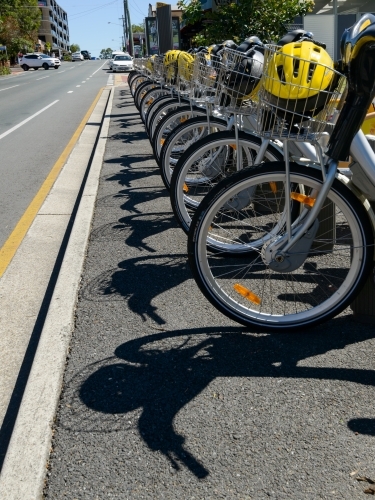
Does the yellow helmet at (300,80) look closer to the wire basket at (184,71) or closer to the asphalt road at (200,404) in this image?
the asphalt road at (200,404)

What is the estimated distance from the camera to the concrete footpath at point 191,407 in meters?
2.26

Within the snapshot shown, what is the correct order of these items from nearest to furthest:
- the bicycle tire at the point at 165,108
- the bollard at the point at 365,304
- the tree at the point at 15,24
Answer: the bollard at the point at 365,304 → the bicycle tire at the point at 165,108 → the tree at the point at 15,24

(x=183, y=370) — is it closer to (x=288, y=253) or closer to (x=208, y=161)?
(x=288, y=253)

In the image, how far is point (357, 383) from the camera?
9.34ft

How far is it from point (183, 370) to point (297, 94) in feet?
4.80

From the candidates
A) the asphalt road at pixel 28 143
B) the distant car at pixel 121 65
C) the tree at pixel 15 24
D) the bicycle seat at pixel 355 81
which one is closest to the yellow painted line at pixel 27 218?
the asphalt road at pixel 28 143

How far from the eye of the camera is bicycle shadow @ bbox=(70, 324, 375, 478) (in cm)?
261

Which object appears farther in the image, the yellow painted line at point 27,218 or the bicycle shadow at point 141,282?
the yellow painted line at point 27,218

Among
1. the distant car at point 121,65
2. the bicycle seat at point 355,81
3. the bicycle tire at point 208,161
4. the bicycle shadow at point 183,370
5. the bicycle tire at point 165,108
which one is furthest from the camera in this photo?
the distant car at point 121,65

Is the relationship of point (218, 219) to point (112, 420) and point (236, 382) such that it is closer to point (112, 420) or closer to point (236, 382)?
point (236, 382)

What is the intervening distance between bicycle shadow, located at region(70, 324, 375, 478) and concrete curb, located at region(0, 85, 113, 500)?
0.58 ft

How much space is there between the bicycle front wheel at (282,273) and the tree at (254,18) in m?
6.40

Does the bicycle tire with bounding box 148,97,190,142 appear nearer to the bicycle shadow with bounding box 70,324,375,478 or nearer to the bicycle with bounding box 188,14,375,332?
the bicycle with bounding box 188,14,375,332

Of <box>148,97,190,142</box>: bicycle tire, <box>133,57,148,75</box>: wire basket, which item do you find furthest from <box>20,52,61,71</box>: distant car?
<box>148,97,190,142</box>: bicycle tire
